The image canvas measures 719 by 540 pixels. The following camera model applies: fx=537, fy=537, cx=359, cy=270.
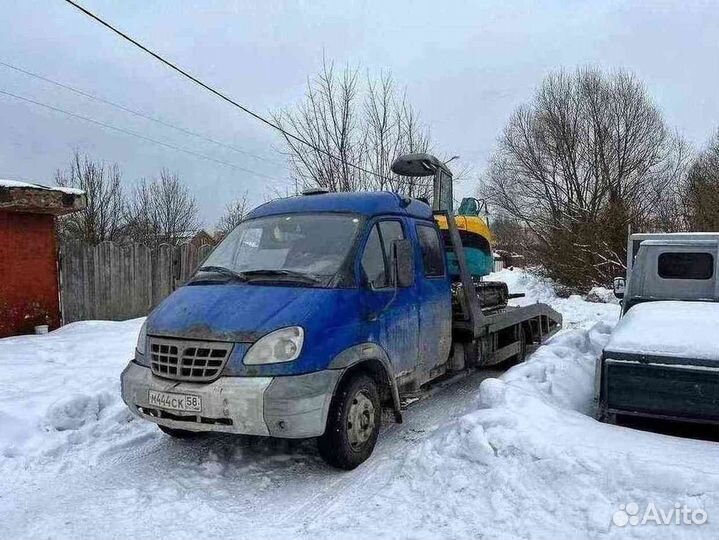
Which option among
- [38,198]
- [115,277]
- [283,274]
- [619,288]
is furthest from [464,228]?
[115,277]

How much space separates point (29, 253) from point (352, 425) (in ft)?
24.5

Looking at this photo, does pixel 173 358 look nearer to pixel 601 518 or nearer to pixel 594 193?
pixel 601 518

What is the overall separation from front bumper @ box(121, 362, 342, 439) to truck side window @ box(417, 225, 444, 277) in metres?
2.17

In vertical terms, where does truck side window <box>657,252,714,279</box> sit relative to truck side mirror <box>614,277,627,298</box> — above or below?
above

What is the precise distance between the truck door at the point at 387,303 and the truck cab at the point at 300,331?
0.01 metres

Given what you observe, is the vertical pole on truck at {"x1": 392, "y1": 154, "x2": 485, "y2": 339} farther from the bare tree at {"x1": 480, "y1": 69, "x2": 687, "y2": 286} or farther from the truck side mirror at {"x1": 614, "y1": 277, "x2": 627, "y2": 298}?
the bare tree at {"x1": 480, "y1": 69, "x2": 687, "y2": 286}

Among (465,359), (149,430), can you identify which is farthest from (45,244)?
(465,359)

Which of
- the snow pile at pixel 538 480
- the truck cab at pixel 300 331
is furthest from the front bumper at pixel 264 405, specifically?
the snow pile at pixel 538 480

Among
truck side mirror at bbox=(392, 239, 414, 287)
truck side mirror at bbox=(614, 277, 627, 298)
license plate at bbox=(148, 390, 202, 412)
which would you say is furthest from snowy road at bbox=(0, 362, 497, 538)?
truck side mirror at bbox=(614, 277, 627, 298)

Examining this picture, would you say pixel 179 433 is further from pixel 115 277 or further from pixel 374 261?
pixel 115 277

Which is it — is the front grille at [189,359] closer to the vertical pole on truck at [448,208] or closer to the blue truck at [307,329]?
the blue truck at [307,329]

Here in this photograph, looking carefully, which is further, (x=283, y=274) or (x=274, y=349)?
(x=283, y=274)

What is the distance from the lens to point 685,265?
6.65m

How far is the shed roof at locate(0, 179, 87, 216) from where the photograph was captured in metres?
8.43
